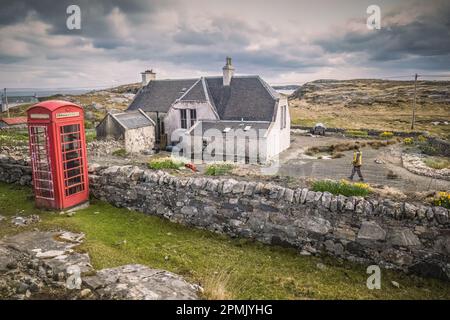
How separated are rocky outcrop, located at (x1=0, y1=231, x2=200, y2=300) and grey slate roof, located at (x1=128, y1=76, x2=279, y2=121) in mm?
18363

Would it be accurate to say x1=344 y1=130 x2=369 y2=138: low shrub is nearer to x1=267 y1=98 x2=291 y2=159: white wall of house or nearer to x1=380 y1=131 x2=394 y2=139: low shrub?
x1=380 y1=131 x2=394 y2=139: low shrub

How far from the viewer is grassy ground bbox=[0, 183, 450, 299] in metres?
5.82

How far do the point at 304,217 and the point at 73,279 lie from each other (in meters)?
5.05

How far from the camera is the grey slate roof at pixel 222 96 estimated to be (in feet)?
78.3

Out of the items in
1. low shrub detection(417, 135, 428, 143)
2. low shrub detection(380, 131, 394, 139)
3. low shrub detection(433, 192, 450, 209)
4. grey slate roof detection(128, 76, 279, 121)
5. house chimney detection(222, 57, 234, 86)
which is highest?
house chimney detection(222, 57, 234, 86)

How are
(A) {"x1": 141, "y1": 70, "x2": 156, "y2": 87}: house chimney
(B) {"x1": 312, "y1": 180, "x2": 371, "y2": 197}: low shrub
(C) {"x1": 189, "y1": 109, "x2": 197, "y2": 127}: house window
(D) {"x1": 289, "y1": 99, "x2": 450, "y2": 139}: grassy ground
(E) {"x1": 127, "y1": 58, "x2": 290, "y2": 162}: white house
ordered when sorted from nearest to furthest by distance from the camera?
(B) {"x1": 312, "y1": 180, "x2": 371, "y2": 197}: low shrub, (E) {"x1": 127, "y1": 58, "x2": 290, "y2": 162}: white house, (C) {"x1": 189, "y1": 109, "x2": 197, "y2": 127}: house window, (A) {"x1": 141, "y1": 70, "x2": 156, "y2": 87}: house chimney, (D) {"x1": 289, "y1": 99, "x2": 450, "y2": 139}: grassy ground

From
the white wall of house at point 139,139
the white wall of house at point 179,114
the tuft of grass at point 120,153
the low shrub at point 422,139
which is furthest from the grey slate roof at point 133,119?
the low shrub at point 422,139

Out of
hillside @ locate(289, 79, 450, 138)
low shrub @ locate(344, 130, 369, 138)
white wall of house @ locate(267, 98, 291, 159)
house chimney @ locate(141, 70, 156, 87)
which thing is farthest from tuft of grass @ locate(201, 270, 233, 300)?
hillside @ locate(289, 79, 450, 138)

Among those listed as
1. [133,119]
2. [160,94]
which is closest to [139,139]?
[133,119]

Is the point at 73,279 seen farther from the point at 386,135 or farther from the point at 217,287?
the point at 386,135

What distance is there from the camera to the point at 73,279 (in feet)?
17.0

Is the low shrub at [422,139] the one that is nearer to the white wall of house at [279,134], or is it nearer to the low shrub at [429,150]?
the low shrub at [429,150]
